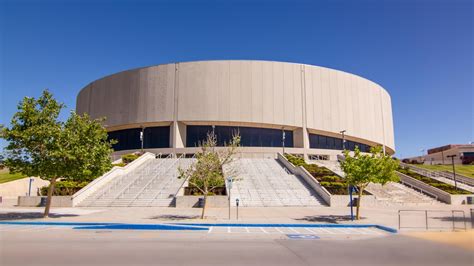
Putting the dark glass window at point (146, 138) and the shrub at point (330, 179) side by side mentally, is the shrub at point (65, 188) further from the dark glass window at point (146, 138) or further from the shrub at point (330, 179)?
the dark glass window at point (146, 138)

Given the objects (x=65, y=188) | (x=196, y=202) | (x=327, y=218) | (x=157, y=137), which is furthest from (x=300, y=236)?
(x=157, y=137)

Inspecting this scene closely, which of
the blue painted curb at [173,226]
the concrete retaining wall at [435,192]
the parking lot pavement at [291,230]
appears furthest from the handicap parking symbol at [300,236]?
the concrete retaining wall at [435,192]

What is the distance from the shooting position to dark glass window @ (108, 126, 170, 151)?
56156 mm

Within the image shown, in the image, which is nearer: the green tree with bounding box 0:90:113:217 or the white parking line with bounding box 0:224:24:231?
the white parking line with bounding box 0:224:24:231

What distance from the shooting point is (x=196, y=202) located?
1026 inches

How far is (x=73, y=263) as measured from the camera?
8477mm

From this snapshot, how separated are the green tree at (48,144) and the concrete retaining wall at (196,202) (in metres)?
7.28

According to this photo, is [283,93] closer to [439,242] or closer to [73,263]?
[439,242]

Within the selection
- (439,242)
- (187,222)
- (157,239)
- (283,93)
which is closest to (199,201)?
(187,222)

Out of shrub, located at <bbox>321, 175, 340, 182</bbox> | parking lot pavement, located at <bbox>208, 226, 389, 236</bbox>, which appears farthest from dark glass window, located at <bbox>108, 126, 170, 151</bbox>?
parking lot pavement, located at <bbox>208, 226, 389, 236</bbox>

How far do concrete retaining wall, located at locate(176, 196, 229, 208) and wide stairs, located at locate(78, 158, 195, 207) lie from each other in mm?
1325

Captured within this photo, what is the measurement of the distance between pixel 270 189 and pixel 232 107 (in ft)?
82.4

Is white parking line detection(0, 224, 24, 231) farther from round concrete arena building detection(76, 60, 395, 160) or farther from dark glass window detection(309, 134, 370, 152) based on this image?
dark glass window detection(309, 134, 370, 152)

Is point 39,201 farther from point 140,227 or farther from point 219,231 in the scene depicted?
point 219,231
